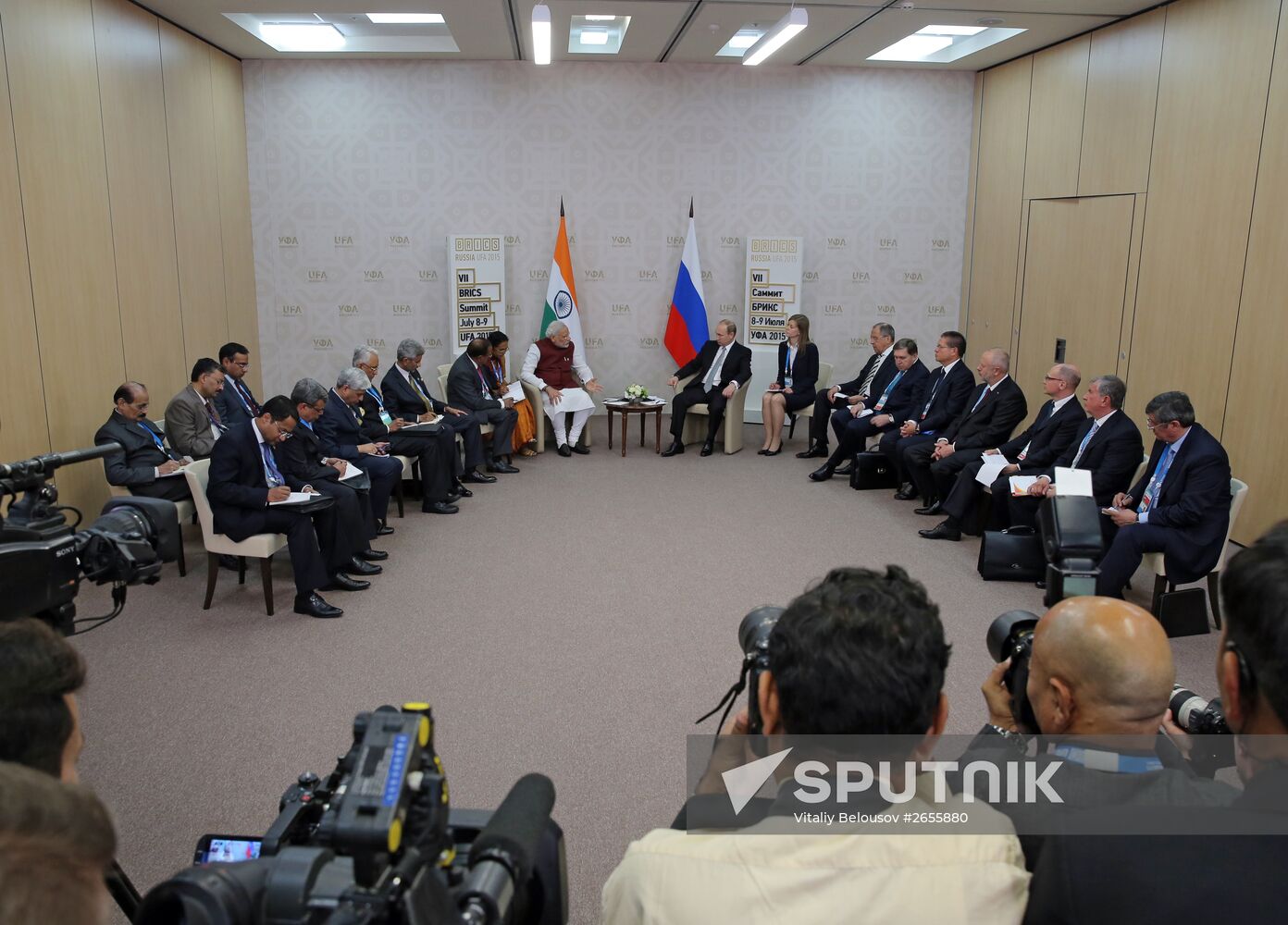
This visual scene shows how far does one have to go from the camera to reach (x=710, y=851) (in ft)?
Result: 4.14

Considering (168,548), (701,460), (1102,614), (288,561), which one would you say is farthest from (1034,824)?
(701,460)

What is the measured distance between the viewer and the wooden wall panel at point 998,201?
9344 mm

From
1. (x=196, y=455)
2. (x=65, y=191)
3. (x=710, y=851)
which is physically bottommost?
(x=196, y=455)

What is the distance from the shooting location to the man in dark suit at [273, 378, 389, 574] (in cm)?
559

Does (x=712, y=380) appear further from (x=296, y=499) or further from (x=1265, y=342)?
(x=296, y=499)

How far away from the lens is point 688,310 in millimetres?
10297

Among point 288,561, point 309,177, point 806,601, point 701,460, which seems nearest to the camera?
point 806,601

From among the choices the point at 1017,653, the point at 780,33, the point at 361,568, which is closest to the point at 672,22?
the point at 780,33

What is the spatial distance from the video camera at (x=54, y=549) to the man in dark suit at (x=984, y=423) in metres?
5.64

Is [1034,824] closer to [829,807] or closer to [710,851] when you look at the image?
[829,807]

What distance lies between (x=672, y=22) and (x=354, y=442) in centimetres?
456

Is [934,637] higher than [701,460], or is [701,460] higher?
[934,637]

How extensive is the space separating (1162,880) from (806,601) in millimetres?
573

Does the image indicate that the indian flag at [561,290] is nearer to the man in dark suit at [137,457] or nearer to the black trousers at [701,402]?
the black trousers at [701,402]
